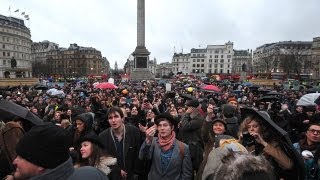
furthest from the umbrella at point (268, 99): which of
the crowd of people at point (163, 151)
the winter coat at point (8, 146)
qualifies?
the winter coat at point (8, 146)

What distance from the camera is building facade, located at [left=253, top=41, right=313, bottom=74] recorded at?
9294cm

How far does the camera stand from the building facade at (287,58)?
9294 centimetres

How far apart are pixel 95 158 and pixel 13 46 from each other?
127 m

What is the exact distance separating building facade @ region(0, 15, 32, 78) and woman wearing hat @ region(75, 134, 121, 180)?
108718mm

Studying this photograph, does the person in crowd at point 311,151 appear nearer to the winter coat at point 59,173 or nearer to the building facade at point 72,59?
the winter coat at point 59,173

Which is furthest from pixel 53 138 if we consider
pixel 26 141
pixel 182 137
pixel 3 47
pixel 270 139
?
pixel 3 47

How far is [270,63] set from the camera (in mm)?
124938

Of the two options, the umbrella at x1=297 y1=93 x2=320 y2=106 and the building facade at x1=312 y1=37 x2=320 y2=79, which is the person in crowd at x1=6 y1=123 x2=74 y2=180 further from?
the building facade at x1=312 y1=37 x2=320 y2=79

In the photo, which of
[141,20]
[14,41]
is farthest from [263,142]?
[14,41]

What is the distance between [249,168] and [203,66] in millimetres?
186911

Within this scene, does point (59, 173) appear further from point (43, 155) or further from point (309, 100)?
point (309, 100)

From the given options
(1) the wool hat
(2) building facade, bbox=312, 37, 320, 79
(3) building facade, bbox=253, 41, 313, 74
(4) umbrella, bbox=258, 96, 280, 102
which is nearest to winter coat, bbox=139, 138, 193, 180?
(1) the wool hat

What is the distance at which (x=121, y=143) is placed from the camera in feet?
19.6

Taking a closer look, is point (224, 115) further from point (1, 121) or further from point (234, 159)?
point (234, 159)
